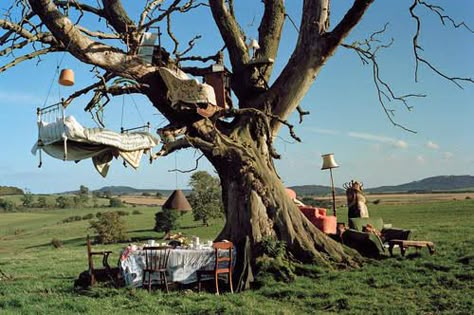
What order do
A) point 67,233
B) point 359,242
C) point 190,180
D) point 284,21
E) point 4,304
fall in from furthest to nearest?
point 67,233, point 190,180, point 284,21, point 359,242, point 4,304

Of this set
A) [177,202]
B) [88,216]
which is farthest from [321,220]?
[88,216]

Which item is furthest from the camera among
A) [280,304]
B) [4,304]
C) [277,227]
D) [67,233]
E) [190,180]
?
[67,233]

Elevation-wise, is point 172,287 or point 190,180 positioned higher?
point 190,180

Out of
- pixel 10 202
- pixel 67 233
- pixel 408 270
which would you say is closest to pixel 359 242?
pixel 408 270

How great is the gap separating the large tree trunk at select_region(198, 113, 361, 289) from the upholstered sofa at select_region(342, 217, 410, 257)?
606 mm

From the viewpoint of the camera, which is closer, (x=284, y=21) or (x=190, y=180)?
(x=284, y=21)

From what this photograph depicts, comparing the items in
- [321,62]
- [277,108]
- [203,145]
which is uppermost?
[321,62]

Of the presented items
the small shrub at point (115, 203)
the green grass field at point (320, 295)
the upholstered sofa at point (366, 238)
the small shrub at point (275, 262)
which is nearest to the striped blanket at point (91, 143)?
the green grass field at point (320, 295)

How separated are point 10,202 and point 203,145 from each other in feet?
246

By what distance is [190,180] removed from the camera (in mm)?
37562

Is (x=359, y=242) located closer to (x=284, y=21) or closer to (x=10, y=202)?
(x=284, y=21)

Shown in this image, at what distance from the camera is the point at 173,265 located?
420 inches

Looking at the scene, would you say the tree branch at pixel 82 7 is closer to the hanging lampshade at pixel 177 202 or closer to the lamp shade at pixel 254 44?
the lamp shade at pixel 254 44

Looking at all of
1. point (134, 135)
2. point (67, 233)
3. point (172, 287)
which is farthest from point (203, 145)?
point (67, 233)
